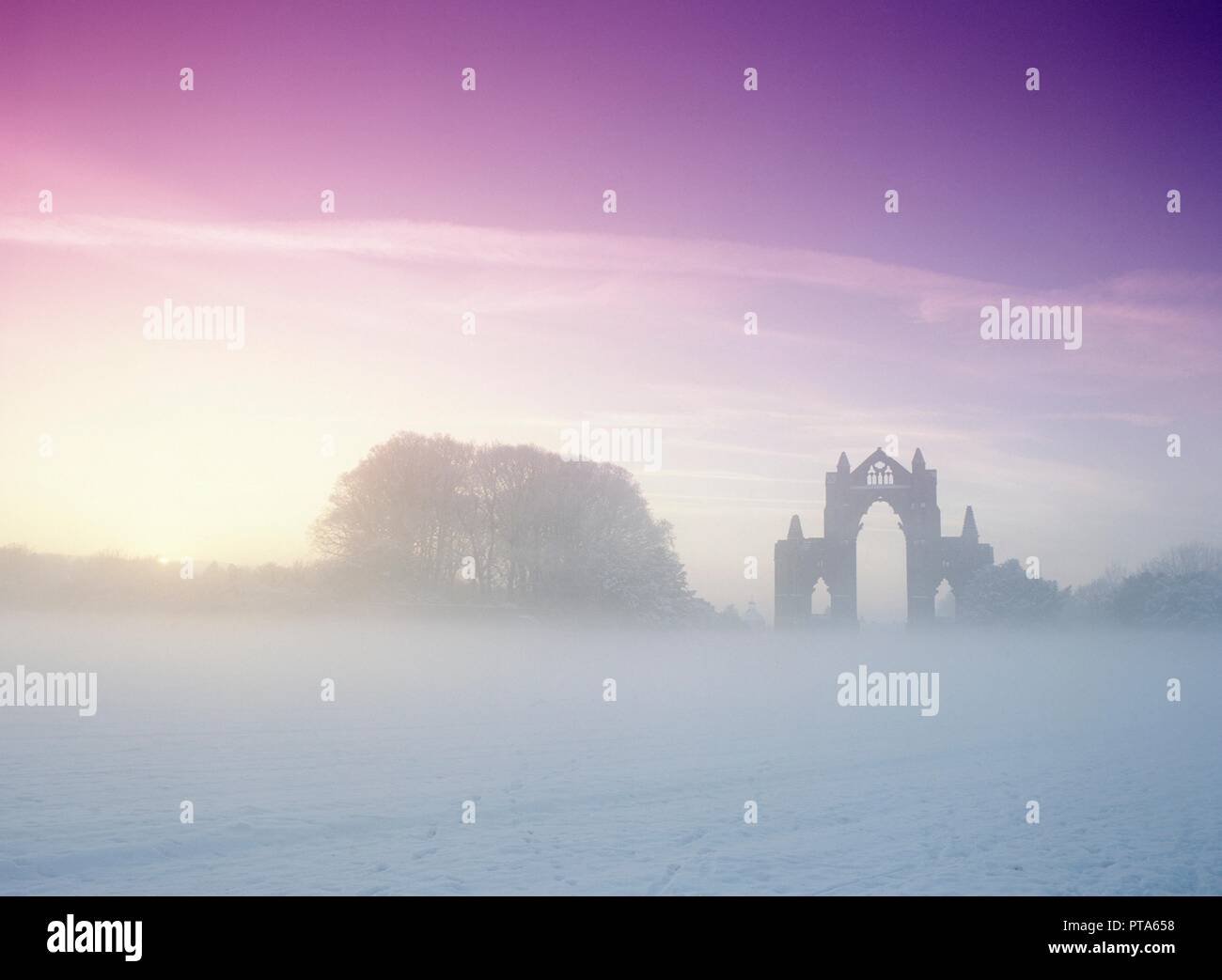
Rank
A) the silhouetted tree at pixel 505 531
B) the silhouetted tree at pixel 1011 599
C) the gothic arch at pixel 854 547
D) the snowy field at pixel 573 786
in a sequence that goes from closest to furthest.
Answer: the snowy field at pixel 573 786, the silhouetted tree at pixel 505 531, the silhouetted tree at pixel 1011 599, the gothic arch at pixel 854 547

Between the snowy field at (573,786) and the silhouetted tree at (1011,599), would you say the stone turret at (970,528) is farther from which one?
the snowy field at (573,786)

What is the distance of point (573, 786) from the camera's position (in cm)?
1366

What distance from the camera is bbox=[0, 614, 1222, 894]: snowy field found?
9555 mm

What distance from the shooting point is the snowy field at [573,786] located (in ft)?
31.3

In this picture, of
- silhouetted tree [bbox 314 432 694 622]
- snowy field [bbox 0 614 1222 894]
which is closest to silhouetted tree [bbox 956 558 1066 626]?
silhouetted tree [bbox 314 432 694 622]

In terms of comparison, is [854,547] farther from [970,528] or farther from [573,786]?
[573,786]

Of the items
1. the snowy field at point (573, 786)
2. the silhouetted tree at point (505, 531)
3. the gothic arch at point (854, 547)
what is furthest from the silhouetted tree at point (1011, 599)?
the snowy field at point (573, 786)

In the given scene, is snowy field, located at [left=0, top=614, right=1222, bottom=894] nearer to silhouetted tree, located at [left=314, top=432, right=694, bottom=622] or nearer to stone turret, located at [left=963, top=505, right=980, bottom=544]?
silhouetted tree, located at [left=314, top=432, right=694, bottom=622]

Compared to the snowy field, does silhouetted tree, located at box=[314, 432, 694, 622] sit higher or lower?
higher

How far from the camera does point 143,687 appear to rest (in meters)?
22.1

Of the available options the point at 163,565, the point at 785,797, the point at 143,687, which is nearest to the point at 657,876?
the point at 785,797

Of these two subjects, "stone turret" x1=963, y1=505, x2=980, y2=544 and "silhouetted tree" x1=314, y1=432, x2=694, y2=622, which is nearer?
"silhouetted tree" x1=314, y1=432, x2=694, y2=622

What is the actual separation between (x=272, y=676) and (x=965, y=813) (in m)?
18.7
